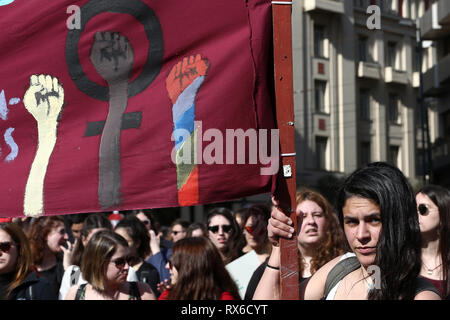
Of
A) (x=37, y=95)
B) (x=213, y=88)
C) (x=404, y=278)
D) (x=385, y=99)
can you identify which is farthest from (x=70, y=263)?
(x=385, y=99)

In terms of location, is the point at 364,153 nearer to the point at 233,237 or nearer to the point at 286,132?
the point at 233,237

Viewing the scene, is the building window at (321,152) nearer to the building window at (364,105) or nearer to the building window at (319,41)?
the building window at (364,105)

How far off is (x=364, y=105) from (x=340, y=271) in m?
28.7

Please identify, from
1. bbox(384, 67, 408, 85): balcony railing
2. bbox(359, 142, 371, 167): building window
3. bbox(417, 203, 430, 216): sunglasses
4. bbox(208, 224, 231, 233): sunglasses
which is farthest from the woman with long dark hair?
bbox(359, 142, 371, 167): building window

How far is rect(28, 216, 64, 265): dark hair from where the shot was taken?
6.38 metres

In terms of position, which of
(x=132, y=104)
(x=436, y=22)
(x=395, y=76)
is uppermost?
(x=436, y=22)

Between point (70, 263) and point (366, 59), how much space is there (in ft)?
83.2

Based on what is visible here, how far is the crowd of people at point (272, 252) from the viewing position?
9.26 feet

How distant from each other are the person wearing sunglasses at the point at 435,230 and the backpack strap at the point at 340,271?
0.91 metres

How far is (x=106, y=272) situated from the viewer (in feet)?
16.0

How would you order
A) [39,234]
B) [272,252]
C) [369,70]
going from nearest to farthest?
1. [272,252]
2. [39,234]
3. [369,70]

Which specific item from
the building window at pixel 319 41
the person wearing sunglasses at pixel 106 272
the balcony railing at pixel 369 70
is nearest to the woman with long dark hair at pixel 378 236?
the person wearing sunglasses at pixel 106 272

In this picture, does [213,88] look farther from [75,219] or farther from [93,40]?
[75,219]

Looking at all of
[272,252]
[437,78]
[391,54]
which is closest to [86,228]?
[272,252]
